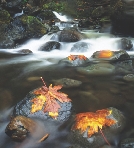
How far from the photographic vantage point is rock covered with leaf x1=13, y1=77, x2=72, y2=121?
11.6 ft

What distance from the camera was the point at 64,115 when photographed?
3559mm

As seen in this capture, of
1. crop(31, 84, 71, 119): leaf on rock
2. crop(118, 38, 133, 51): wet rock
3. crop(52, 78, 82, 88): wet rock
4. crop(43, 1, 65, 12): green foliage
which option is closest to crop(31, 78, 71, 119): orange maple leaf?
crop(31, 84, 71, 119): leaf on rock

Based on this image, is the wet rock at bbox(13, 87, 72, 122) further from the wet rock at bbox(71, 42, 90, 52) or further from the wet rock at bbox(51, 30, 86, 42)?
the wet rock at bbox(51, 30, 86, 42)

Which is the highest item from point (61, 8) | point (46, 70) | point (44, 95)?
point (61, 8)

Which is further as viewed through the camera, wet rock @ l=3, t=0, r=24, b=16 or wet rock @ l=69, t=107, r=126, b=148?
wet rock @ l=3, t=0, r=24, b=16

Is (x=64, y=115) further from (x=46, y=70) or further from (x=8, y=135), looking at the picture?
(x=46, y=70)

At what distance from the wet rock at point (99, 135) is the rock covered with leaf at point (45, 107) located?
42cm

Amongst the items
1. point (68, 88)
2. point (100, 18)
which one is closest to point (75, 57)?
point (68, 88)

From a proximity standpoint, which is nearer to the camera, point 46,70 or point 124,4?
point 46,70

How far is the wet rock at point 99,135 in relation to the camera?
9.86 feet

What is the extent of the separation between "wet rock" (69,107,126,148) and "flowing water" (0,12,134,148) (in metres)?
0.13

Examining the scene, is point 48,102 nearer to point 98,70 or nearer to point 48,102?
point 48,102

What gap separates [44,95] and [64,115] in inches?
21.2

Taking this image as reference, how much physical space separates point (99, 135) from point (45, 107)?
1040 millimetres
